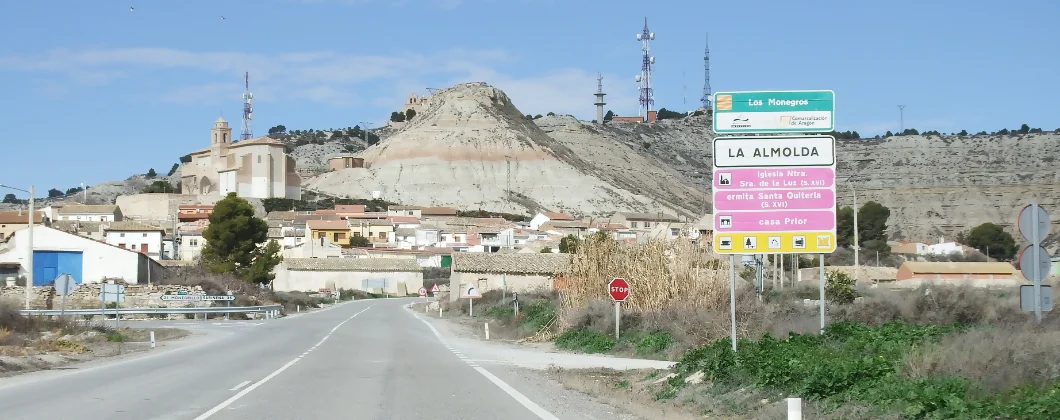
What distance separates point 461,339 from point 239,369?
15.3 m

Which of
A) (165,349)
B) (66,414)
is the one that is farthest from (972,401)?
(165,349)

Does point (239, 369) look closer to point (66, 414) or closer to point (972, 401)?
point (66, 414)

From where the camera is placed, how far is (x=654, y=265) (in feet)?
94.0

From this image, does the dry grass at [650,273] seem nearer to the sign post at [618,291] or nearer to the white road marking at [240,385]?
the sign post at [618,291]

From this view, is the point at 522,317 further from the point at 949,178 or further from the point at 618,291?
the point at 949,178

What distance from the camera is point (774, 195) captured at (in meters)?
16.2

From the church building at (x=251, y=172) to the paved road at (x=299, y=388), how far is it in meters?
144

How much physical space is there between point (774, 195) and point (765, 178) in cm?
30

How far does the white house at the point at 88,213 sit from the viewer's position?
472ft

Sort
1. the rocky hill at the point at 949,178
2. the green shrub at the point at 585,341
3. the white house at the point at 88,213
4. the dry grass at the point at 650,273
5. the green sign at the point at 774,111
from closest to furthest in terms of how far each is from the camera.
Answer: the green sign at the point at 774,111 < the dry grass at the point at 650,273 < the green shrub at the point at 585,341 < the rocky hill at the point at 949,178 < the white house at the point at 88,213

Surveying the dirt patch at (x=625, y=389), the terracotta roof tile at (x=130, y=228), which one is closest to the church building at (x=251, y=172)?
the terracotta roof tile at (x=130, y=228)

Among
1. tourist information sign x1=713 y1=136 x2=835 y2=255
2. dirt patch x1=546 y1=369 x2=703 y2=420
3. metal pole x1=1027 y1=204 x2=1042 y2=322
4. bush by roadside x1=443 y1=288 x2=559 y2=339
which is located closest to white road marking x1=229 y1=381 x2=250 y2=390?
dirt patch x1=546 y1=369 x2=703 y2=420

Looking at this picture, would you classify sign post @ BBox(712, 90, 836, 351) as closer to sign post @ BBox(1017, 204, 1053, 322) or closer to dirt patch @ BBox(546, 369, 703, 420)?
dirt patch @ BBox(546, 369, 703, 420)

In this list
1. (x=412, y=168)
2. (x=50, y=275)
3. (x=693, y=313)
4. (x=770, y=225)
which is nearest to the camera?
(x=770, y=225)
